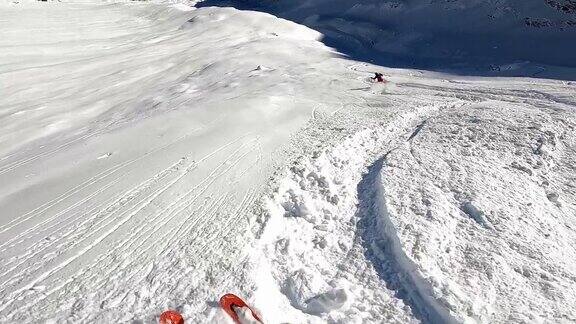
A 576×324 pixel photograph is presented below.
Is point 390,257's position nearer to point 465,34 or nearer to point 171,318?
point 171,318

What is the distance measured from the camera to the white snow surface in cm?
350

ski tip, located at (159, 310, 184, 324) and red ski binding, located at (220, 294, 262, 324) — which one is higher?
red ski binding, located at (220, 294, 262, 324)

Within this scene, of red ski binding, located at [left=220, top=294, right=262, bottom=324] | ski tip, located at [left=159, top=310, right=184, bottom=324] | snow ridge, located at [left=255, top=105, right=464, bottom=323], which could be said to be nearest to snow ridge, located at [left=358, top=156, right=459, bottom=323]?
snow ridge, located at [left=255, top=105, right=464, bottom=323]

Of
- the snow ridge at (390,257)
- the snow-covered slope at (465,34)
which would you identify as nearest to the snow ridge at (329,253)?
the snow ridge at (390,257)

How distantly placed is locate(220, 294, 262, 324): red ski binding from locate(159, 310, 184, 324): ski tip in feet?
1.06

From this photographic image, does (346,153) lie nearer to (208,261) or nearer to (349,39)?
(208,261)

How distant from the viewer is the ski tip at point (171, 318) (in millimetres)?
3139

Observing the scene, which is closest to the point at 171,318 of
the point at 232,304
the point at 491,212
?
the point at 232,304

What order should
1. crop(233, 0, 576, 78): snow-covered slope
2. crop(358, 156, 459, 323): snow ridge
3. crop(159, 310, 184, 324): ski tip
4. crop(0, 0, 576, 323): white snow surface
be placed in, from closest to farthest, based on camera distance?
crop(159, 310, 184, 324): ski tip, crop(358, 156, 459, 323): snow ridge, crop(0, 0, 576, 323): white snow surface, crop(233, 0, 576, 78): snow-covered slope

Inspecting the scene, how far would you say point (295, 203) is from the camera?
4.89 m

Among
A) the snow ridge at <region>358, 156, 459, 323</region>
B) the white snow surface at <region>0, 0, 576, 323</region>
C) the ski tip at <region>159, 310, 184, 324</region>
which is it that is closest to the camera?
the ski tip at <region>159, 310, 184, 324</region>

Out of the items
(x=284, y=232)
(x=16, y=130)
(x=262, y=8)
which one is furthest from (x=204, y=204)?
(x=262, y=8)

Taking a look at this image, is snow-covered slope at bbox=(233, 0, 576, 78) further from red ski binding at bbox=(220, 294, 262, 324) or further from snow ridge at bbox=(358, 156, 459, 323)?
red ski binding at bbox=(220, 294, 262, 324)

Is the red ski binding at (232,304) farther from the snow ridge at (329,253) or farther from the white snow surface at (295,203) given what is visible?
the snow ridge at (329,253)
